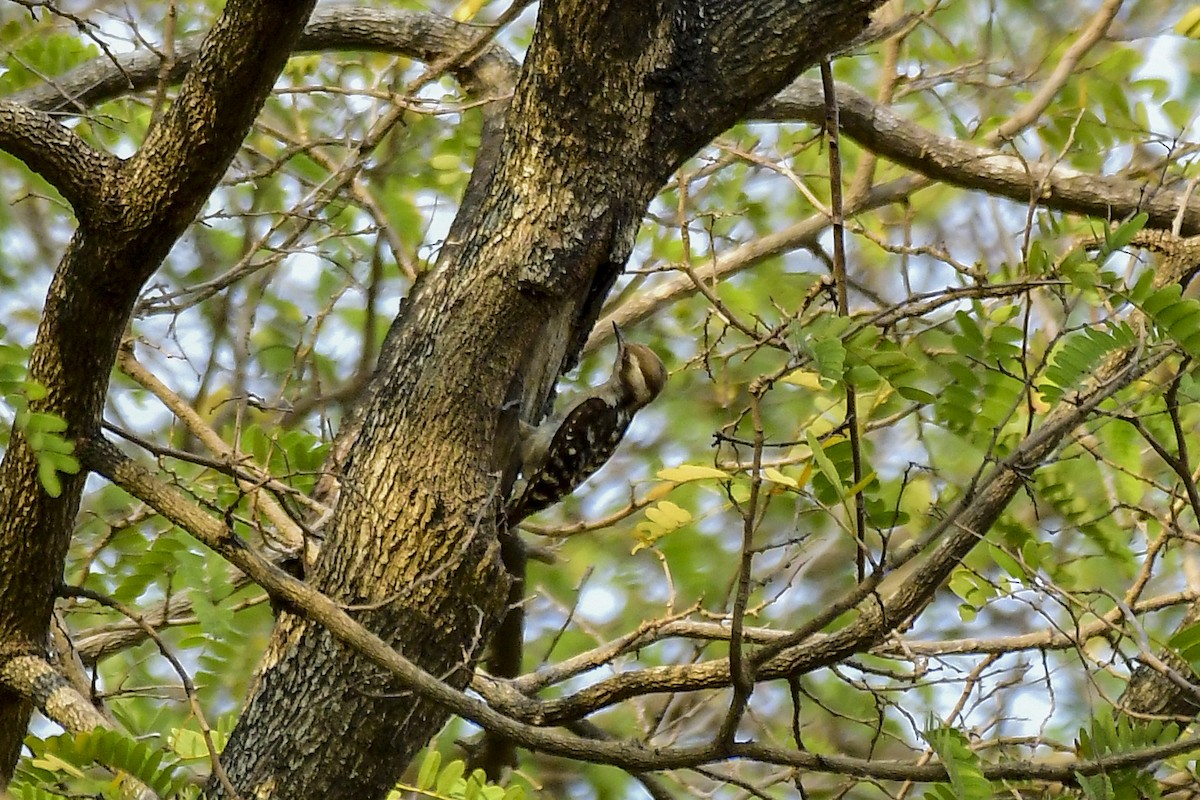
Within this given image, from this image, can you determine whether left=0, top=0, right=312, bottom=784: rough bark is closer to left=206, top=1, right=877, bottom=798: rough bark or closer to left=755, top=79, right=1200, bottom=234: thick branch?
left=206, top=1, right=877, bottom=798: rough bark

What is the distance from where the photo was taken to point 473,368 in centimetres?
295

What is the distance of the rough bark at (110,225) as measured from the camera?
105 inches

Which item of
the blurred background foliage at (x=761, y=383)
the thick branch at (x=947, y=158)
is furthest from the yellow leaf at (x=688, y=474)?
the thick branch at (x=947, y=158)

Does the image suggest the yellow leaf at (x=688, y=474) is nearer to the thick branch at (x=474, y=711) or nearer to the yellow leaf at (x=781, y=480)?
the yellow leaf at (x=781, y=480)

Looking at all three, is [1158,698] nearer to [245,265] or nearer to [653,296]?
[653,296]

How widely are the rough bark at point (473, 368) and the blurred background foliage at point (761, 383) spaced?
0.86 ft

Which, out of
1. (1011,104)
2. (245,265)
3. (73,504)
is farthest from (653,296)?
(73,504)

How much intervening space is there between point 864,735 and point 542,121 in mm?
5225

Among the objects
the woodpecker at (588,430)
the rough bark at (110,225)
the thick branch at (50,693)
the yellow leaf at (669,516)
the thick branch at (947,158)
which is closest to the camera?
the rough bark at (110,225)

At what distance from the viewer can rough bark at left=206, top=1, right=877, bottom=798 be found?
111 inches

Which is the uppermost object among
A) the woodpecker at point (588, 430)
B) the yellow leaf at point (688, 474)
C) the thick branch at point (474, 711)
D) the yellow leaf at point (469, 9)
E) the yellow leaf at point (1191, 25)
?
the yellow leaf at point (1191, 25)

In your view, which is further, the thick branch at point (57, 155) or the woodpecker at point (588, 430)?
the woodpecker at point (588, 430)

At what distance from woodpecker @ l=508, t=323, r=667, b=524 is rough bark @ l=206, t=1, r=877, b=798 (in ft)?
5.79

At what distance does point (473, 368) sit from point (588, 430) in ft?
8.71
